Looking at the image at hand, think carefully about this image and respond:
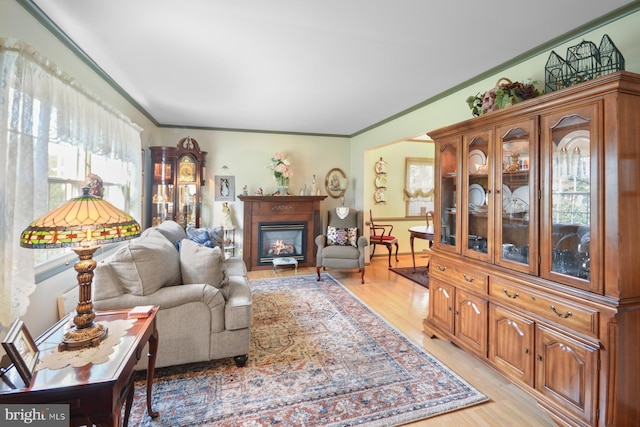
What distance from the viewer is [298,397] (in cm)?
190

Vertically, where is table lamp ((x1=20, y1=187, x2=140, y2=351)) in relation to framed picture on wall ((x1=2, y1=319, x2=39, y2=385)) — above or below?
above

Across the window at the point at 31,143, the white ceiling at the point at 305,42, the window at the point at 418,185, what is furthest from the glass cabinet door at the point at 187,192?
the window at the point at 418,185

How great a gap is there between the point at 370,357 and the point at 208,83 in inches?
124

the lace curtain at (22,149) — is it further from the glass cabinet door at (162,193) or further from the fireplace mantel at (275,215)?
the fireplace mantel at (275,215)

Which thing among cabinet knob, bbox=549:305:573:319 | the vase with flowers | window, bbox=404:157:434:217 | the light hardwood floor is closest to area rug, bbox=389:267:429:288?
the light hardwood floor

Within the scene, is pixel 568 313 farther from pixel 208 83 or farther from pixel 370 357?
pixel 208 83

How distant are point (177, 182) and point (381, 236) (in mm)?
3682

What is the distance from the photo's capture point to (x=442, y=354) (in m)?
2.44

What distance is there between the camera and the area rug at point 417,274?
4.45m

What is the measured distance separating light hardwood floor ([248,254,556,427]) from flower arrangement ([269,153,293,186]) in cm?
164

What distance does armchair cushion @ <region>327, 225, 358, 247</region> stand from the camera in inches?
186

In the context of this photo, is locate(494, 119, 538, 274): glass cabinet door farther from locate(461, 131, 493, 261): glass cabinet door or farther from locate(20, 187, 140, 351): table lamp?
locate(20, 187, 140, 351): table lamp

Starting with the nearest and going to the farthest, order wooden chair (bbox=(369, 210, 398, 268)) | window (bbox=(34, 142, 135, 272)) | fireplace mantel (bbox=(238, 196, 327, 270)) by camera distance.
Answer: window (bbox=(34, 142, 135, 272)), fireplace mantel (bbox=(238, 196, 327, 270)), wooden chair (bbox=(369, 210, 398, 268))

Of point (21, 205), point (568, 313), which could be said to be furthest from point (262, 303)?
point (568, 313)
